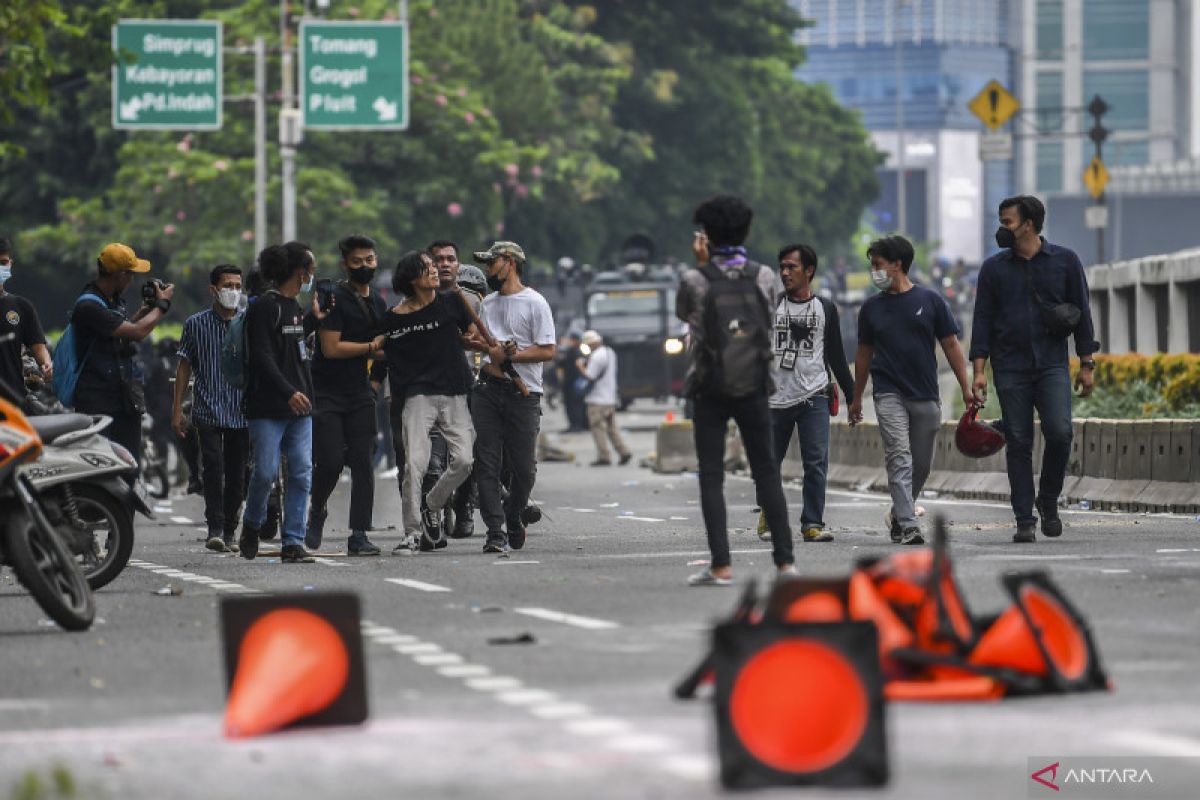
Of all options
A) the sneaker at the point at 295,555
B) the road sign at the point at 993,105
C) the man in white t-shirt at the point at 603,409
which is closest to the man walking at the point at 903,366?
the sneaker at the point at 295,555

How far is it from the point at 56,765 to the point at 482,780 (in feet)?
3.91

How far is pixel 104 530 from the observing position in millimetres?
13594

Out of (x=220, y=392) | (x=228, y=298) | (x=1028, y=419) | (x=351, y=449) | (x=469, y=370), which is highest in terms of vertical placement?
(x=228, y=298)

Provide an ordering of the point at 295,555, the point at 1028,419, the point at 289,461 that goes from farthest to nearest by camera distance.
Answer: the point at 1028,419 → the point at 295,555 → the point at 289,461

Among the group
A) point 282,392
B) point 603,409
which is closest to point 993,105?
point 603,409

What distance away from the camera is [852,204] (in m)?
84.4

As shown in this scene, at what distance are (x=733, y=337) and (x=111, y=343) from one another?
15.4 ft

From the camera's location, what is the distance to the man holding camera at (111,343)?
1571 centimetres

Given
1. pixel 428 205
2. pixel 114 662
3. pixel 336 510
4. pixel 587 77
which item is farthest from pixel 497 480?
pixel 587 77

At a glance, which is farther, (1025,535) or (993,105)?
(993,105)

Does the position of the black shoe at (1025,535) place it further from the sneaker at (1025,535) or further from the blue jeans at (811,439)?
the blue jeans at (811,439)

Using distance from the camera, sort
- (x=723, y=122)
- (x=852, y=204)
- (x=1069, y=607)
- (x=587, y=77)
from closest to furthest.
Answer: (x=1069, y=607) → (x=587, y=77) → (x=723, y=122) → (x=852, y=204)

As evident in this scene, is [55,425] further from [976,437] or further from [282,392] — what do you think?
[976,437]

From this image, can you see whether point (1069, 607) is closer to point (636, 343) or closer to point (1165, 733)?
point (1165, 733)
